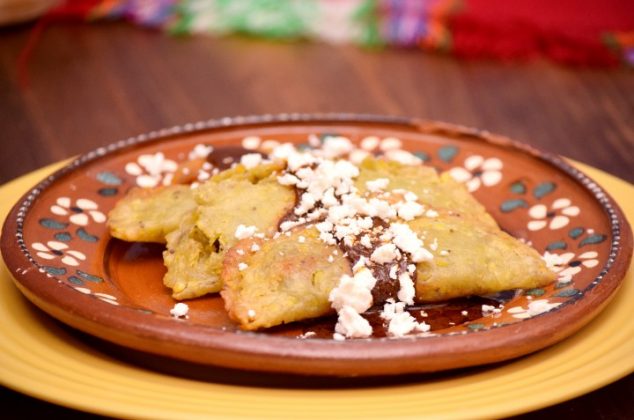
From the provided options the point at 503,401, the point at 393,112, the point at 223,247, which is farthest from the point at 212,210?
the point at 393,112

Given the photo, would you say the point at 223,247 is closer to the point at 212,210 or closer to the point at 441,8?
the point at 212,210

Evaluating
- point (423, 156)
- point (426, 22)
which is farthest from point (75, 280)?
point (426, 22)

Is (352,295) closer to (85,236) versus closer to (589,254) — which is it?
(589,254)

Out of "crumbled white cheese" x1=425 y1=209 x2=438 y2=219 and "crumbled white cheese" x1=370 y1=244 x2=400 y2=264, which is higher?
"crumbled white cheese" x1=370 y1=244 x2=400 y2=264

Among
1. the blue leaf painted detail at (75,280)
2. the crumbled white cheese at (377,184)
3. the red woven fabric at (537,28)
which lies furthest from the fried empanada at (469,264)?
the red woven fabric at (537,28)

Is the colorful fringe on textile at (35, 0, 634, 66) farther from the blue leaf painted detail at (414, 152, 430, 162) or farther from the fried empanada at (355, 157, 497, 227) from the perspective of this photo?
the fried empanada at (355, 157, 497, 227)

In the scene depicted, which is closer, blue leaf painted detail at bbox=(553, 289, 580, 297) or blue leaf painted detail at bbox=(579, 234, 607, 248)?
blue leaf painted detail at bbox=(553, 289, 580, 297)

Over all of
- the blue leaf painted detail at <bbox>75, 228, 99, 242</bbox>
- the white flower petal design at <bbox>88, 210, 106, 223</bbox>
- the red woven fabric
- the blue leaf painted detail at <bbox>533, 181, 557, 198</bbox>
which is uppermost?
the blue leaf painted detail at <bbox>533, 181, 557, 198</bbox>

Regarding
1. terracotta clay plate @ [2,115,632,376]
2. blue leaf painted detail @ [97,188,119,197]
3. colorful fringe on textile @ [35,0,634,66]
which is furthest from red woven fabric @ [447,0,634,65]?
blue leaf painted detail @ [97,188,119,197]
